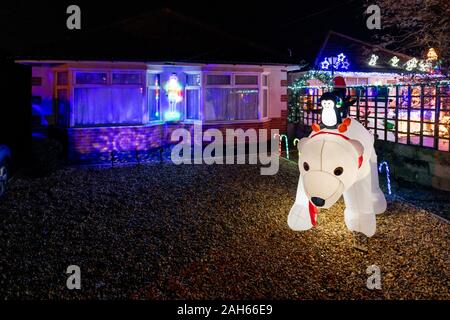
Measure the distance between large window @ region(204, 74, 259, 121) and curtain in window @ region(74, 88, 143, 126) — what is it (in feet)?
8.35

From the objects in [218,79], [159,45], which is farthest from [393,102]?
[159,45]

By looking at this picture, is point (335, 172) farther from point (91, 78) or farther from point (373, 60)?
point (373, 60)

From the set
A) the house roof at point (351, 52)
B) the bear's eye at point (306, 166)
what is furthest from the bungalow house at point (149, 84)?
the bear's eye at point (306, 166)

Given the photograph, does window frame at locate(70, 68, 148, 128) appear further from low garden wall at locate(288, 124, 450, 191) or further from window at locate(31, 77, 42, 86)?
low garden wall at locate(288, 124, 450, 191)

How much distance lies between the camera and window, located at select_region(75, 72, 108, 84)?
546 inches

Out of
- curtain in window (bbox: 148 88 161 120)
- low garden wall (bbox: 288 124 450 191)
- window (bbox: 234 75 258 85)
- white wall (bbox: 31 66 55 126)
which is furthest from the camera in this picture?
window (bbox: 234 75 258 85)

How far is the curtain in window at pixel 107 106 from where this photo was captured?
13922 millimetres

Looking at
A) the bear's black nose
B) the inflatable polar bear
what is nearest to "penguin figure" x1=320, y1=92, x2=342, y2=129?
the inflatable polar bear

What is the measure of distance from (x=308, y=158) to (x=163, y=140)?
404 inches

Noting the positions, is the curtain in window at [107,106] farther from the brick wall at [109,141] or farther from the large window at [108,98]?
the brick wall at [109,141]

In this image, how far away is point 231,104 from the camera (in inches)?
643

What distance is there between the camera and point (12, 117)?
41.7 ft

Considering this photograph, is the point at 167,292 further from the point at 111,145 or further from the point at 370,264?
the point at 111,145

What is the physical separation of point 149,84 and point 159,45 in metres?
1.38
